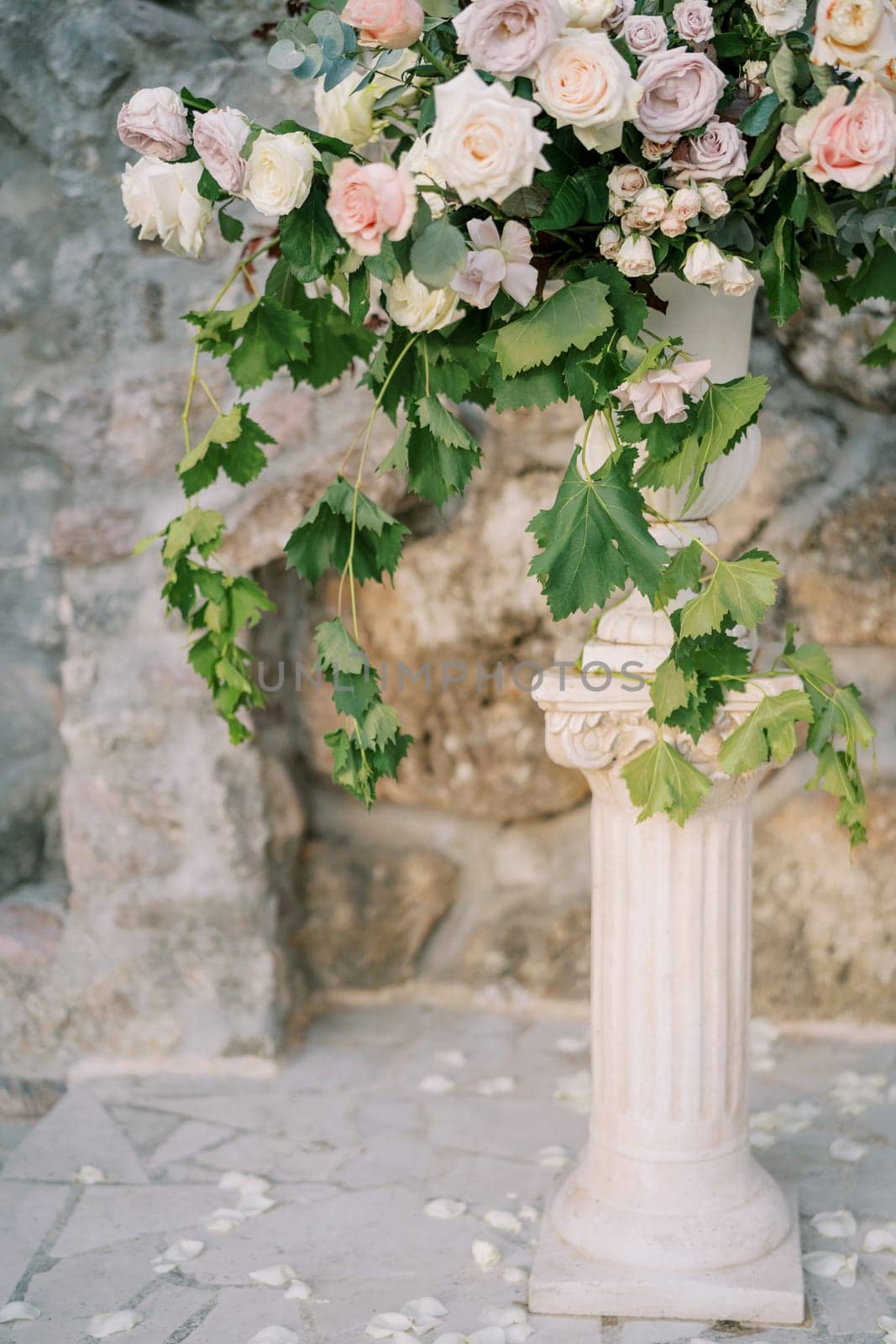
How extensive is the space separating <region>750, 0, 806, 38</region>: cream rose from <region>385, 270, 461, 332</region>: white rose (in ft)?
1.11

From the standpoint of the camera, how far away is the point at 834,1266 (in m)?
1.58

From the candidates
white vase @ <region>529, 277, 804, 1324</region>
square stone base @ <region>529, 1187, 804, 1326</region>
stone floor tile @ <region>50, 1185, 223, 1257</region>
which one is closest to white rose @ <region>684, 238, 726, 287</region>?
white vase @ <region>529, 277, 804, 1324</region>

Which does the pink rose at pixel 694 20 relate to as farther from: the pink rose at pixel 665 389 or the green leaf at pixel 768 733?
the green leaf at pixel 768 733

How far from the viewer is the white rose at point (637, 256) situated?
1191 mm

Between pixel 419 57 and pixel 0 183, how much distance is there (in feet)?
3.94

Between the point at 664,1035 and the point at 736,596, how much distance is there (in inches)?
21.7

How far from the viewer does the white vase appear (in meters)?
1.46

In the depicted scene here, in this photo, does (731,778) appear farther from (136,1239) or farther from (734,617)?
(136,1239)

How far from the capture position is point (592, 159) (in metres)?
1.22

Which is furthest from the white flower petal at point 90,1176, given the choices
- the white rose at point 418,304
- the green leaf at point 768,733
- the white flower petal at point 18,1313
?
the white rose at point 418,304

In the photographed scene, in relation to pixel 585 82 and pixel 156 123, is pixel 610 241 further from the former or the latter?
pixel 156 123

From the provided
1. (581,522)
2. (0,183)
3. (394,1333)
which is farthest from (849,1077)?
(0,183)

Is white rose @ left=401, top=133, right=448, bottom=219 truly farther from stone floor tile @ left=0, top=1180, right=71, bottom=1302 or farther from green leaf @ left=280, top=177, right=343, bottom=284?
stone floor tile @ left=0, top=1180, right=71, bottom=1302

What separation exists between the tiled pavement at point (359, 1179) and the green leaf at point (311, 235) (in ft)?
Answer: 3.67
